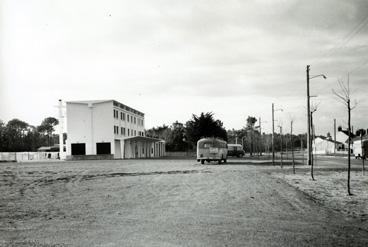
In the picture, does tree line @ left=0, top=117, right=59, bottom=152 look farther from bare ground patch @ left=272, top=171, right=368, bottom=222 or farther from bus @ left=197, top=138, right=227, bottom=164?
bare ground patch @ left=272, top=171, right=368, bottom=222

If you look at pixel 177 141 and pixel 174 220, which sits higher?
pixel 177 141

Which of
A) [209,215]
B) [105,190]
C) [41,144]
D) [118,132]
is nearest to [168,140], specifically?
[118,132]

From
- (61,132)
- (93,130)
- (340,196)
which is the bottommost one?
(340,196)

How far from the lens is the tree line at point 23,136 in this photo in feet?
305

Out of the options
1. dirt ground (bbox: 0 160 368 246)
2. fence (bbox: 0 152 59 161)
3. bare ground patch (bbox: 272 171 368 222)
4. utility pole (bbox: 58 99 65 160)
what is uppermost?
utility pole (bbox: 58 99 65 160)

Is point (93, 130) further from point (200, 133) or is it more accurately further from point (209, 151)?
point (209, 151)

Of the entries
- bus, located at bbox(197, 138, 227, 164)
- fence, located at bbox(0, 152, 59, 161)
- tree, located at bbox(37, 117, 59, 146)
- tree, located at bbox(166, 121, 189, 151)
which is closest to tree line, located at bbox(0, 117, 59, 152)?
tree, located at bbox(37, 117, 59, 146)

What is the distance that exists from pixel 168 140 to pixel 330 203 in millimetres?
90576

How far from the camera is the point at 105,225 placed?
8828 millimetres

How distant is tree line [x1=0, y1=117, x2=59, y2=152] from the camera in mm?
92812

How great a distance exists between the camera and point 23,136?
116 m

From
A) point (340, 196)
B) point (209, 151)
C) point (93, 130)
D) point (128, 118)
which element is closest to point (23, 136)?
point (128, 118)

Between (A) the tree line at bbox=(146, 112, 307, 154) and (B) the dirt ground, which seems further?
(A) the tree line at bbox=(146, 112, 307, 154)

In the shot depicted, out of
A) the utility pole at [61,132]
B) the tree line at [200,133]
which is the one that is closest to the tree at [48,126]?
the tree line at [200,133]
